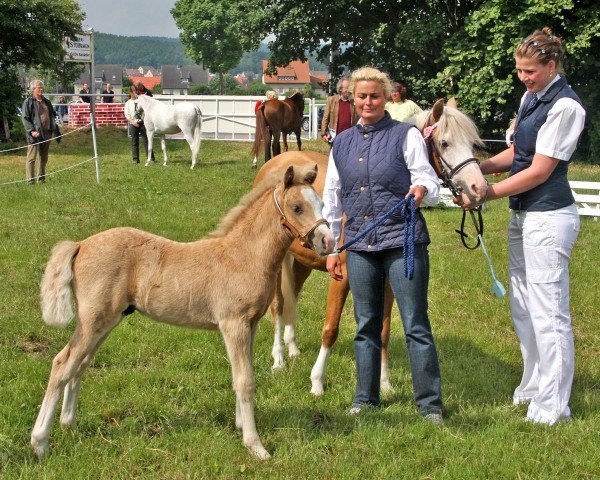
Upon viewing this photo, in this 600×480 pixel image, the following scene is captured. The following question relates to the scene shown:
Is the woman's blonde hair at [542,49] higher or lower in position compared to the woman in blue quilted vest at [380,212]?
higher

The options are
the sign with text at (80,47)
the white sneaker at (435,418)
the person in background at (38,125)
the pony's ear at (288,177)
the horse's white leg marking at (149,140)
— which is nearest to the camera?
the pony's ear at (288,177)

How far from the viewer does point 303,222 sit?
13.5 feet

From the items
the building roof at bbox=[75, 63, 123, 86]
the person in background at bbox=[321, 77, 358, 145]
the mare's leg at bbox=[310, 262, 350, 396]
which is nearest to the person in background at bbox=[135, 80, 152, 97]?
the person in background at bbox=[321, 77, 358, 145]

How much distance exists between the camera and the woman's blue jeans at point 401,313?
176 inches

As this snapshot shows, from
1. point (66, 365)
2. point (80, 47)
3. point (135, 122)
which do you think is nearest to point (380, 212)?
point (66, 365)

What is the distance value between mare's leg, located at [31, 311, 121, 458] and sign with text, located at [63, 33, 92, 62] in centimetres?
2304

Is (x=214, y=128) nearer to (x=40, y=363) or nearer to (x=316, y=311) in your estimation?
(x=316, y=311)

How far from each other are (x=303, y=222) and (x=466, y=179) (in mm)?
1213

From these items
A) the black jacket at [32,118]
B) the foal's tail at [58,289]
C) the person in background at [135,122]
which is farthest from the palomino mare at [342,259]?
the person in background at [135,122]

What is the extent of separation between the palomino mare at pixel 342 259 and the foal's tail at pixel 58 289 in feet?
4.53

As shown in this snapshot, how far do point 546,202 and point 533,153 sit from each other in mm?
333

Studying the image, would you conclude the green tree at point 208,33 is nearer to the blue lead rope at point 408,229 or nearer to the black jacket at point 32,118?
the black jacket at point 32,118

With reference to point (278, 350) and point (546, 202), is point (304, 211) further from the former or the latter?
point (278, 350)

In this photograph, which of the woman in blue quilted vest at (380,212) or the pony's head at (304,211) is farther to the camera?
the woman in blue quilted vest at (380,212)
